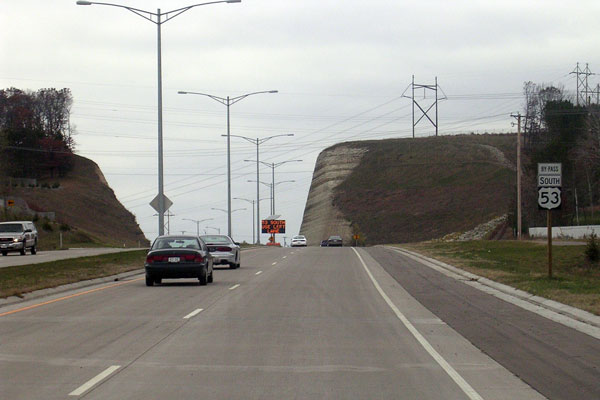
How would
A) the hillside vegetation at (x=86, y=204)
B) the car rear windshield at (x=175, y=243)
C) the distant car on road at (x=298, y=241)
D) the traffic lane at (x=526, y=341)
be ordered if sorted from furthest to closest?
the hillside vegetation at (x=86, y=204)
the distant car on road at (x=298, y=241)
the car rear windshield at (x=175, y=243)
the traffic lane at (x=526, y=341)

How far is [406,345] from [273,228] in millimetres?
103834

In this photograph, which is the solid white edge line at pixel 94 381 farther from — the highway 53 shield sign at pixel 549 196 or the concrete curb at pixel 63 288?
the highway 53 shield sign at pixel 549 196

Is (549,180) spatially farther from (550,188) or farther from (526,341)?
(526,341)

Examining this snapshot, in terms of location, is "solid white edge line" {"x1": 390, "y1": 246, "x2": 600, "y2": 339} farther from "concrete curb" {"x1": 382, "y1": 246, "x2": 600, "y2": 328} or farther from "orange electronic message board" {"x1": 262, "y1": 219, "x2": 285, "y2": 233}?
"orange electronic message board" {"x1": 262, "y1": 219, "x2": 285, "y2": 233}

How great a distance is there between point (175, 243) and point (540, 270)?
15495 millimetres

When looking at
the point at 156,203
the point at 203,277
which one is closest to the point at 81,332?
the point at 203,277

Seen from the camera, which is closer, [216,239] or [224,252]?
[224,252]

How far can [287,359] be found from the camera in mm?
11961

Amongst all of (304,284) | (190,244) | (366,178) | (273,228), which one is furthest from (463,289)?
(366,178)

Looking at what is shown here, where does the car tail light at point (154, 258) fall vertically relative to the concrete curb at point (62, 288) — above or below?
above

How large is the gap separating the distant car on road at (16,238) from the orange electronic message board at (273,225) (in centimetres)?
6398

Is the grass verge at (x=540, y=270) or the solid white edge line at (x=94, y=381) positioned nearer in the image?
the solid white edge line at (x=94, y=381)

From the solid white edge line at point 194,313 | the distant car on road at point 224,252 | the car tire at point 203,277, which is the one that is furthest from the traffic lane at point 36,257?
the solid white edge line at point 194,313

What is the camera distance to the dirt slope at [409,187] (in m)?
127
